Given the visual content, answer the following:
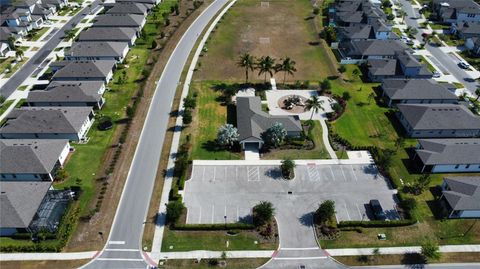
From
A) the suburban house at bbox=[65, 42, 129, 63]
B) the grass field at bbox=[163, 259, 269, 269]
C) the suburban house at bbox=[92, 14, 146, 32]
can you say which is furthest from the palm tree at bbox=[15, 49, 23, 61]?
the grass field at bbox=[163, 259, 269, 269]

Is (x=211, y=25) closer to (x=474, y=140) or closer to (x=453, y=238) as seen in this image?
(x=474, y=140)

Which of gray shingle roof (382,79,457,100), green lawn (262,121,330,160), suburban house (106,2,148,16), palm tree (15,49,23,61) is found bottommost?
green lawn (262,121,330,160)

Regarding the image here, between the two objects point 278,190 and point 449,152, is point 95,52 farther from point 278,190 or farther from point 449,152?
point 449,152

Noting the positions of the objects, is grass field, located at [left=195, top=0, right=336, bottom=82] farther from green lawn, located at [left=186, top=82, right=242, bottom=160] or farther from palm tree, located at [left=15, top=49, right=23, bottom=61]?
palm tree, located at [left=15, top=49, right=23, bottom=61]

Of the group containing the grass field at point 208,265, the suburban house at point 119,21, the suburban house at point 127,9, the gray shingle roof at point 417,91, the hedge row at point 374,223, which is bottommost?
the grass field at point 208,265

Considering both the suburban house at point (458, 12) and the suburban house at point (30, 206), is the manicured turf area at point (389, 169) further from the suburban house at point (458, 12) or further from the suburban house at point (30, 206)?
the suburban house at point (458, 12)

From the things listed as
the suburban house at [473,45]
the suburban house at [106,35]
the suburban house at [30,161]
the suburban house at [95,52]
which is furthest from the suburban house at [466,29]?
the suburban house at [30,161]
